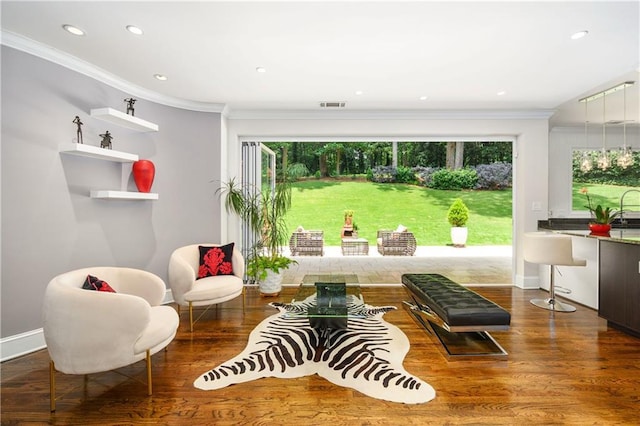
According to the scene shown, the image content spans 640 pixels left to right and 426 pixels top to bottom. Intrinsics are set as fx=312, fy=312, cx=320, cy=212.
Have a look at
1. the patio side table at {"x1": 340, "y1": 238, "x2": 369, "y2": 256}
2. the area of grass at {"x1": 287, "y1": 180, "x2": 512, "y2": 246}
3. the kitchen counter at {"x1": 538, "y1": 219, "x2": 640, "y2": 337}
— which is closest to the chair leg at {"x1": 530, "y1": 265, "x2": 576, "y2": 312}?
the kitchen counter at {"x1": 538, "y1": 219, "x2": 640, "y2": 337}

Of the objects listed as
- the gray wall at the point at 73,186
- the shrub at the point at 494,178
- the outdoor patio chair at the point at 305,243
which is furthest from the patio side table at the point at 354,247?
the shrub at the point at 494,178

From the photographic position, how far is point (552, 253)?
395cm

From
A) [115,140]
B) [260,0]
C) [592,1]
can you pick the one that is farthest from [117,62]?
[592,1]

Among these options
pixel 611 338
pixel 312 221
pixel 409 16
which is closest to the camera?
pixel 409 16

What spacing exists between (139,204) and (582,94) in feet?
20.3

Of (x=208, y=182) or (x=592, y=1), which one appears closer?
(x=592, y=1)

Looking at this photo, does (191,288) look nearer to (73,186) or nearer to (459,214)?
(73,186)

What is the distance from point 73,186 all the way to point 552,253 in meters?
5.63

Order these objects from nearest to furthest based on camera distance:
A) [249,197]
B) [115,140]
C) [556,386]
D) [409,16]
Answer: [556,386] < [409,16] < [115,140] < [249,197]

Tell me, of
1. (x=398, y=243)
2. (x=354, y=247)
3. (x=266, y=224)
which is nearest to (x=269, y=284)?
(x=266, y=224)

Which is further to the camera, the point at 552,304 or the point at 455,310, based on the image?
the point at 552,304

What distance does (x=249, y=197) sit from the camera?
16.6ft

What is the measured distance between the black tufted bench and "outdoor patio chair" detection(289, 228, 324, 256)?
15.2 feet

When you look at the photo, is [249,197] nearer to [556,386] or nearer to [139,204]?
[139,204]
